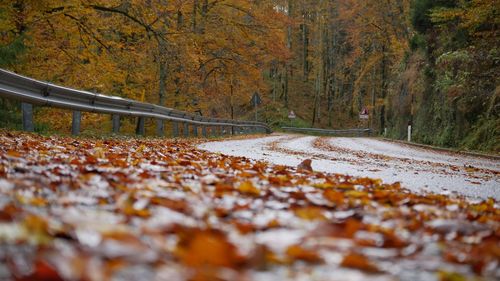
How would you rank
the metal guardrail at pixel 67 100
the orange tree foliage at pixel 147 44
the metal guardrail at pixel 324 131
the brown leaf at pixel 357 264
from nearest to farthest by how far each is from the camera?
the brown leaf at pixel 357 264 < the metal guardrail at pixel 67 100 < the orange tree foliage at pixel 147 44 < the metal guardrail at pixel 324 131

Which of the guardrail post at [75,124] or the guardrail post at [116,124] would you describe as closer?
the guardrail post at [75,124]

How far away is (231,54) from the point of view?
2744cm

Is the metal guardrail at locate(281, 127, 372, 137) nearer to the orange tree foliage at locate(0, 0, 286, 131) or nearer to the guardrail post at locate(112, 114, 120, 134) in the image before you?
the orange tree foliage at locate(0, 0, 286, 131)

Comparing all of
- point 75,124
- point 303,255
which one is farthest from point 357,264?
point 75,124

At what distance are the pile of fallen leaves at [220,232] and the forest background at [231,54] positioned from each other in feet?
35.2

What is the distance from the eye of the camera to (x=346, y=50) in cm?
6381

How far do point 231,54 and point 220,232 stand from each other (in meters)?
25.6

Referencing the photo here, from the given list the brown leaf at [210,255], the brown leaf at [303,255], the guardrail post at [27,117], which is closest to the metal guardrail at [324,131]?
the guardrail post at [27,117]

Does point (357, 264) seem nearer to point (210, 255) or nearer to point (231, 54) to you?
point (210, 255)

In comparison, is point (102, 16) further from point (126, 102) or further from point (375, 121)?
point (375, 121)

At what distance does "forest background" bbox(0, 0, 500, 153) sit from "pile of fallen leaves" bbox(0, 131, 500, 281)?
35.2 feet

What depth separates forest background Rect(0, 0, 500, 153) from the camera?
15367 millimetres

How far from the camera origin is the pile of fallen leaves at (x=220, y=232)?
5.63 feet

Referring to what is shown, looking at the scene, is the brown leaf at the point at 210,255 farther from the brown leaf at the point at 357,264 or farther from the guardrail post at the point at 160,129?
the guardrail post at the point at 160,129
